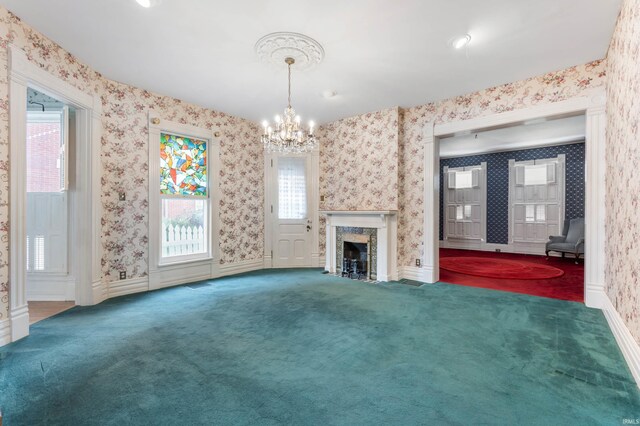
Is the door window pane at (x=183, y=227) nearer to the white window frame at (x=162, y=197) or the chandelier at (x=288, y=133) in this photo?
the white window frame at (x=162, y=197)

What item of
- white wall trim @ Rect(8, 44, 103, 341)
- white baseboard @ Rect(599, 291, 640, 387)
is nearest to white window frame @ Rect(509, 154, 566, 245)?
white baseboard @ Rect(599, 291, 640, 387)

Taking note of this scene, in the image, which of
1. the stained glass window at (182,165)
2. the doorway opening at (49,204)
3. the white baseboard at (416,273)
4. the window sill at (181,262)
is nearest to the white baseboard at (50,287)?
the doorway opening at (49,204)

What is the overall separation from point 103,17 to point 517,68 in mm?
4219

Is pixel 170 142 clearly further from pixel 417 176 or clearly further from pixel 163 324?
pixel 417 176

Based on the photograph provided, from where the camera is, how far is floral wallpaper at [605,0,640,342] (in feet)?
6.52

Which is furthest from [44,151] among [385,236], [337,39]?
[385,236]

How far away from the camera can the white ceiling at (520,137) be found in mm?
6009

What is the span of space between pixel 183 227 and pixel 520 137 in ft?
24.3

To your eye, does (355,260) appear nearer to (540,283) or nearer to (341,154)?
(341,154)

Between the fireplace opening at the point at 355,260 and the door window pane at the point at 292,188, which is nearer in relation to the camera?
the fireplace opening at the point at 355,260

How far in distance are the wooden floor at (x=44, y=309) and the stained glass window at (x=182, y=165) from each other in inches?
70.1

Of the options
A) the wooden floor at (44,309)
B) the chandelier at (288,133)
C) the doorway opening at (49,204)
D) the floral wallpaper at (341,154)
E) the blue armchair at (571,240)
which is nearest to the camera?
the floral wallpaper at (341,154)

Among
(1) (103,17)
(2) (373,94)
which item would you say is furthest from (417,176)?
(1) (103,17)

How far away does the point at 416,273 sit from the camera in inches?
185
